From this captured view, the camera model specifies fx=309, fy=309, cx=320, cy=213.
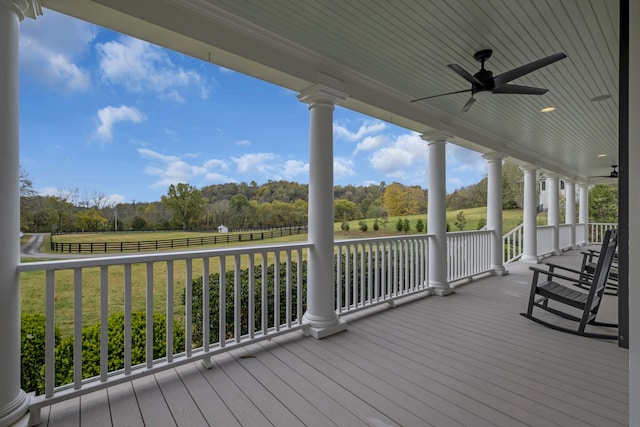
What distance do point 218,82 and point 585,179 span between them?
13.3 m

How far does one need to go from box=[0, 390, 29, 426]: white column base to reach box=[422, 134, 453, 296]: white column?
14.7ft

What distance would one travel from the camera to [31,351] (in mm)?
2393

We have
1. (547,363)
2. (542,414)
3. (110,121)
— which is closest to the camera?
(542,414)

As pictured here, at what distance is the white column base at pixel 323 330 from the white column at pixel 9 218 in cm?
207

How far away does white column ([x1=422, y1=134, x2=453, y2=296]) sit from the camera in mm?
4637

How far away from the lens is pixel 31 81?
468 cm

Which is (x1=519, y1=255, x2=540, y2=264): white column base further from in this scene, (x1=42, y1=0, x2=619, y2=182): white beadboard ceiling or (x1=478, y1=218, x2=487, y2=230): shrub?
(x1=478, y1=218, x2=487, y2=230): shrub

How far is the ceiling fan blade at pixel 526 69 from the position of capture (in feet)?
7.98

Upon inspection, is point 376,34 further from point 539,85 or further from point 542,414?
point 542,414

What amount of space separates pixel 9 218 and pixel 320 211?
7.32 ft

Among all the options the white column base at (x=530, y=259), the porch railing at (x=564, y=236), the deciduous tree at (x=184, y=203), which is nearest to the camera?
the deciduous tree at (x=184, y=203)

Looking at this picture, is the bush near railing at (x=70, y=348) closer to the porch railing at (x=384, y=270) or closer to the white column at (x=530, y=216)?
the porch railing at (x=384, y=270)

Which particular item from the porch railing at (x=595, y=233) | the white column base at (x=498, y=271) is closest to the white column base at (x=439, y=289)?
the white column base at (x=498, y=271)

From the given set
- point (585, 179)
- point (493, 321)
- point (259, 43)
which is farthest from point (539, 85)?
point (585, 179)
